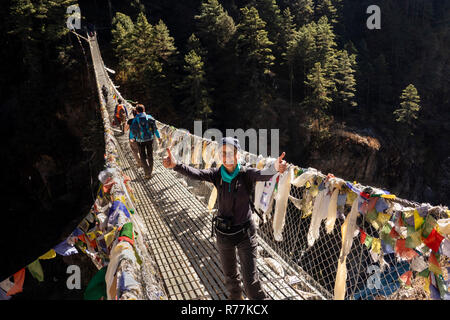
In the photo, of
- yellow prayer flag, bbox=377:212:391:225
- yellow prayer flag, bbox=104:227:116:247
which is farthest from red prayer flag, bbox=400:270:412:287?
yellow prayer flag, bbox=104:227:116:247

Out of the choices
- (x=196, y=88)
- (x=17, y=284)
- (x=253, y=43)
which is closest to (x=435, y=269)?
(x=17, y=284)

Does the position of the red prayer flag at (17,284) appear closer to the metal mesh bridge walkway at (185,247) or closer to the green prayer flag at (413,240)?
the metal mesh bridge walkway at (185,247)

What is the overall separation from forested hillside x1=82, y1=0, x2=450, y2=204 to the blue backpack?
54.6 feet

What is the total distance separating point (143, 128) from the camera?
5078mm

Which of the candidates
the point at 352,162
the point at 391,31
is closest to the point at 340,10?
the point at 391,31

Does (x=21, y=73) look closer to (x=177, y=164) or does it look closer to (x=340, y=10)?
(x=177, y=164)

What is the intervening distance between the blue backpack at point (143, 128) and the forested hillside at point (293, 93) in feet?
54.6

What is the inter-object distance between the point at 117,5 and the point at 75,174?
22996 millimetres

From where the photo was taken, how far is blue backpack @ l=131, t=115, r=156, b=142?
503cm

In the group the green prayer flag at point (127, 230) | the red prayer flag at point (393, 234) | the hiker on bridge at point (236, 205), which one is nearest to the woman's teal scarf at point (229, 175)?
the hiker on bridge at point (236, 205)

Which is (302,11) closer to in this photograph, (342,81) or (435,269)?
(342,81)

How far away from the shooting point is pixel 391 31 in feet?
122

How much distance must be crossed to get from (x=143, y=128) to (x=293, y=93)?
22891 millimetres

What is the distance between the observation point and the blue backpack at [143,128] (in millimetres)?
5031
